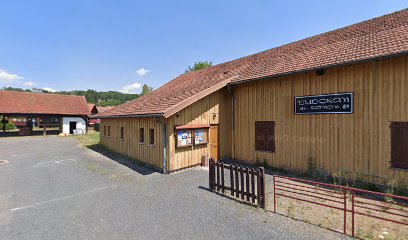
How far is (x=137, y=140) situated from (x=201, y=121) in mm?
4041

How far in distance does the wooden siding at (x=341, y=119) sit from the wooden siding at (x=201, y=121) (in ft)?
5.33

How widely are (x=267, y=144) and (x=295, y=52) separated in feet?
17.5

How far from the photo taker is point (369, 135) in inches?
311

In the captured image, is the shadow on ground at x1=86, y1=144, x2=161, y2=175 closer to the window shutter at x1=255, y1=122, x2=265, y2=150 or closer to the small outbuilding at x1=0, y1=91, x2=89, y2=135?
the window shutter at x1=255, y1=122, x2=265, y2=150

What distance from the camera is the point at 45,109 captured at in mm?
30625

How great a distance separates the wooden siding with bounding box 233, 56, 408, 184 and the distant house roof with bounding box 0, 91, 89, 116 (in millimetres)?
30339

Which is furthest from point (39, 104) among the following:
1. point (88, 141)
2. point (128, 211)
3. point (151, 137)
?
point (128, 211)

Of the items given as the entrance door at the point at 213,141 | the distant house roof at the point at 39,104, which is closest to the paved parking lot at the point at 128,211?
the entrance door at the point at 213,141

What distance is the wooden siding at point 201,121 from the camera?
10281mm

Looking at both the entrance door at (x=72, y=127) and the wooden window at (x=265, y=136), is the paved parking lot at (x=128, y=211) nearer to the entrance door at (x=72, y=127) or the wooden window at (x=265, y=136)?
the wooden window at (x=265, y=136)

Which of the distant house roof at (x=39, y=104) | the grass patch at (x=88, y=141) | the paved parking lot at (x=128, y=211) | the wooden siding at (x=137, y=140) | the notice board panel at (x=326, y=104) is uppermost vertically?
the distant house roof at (x=39, y=104)

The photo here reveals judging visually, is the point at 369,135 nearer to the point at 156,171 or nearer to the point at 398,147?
the point at 398,147

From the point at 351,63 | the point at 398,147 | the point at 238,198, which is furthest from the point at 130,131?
the point at 398,147

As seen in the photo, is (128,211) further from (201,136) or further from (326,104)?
(326,104)
